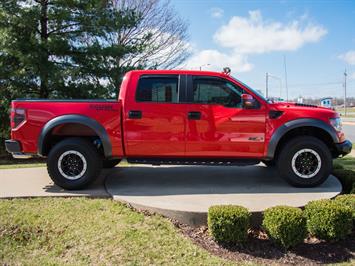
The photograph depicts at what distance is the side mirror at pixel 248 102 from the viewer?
19.0 ft

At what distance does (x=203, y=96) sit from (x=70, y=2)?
976 cm

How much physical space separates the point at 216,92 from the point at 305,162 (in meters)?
1.79

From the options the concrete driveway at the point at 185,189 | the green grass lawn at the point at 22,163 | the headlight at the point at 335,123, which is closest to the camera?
the concrete driveway at the point at 185,189

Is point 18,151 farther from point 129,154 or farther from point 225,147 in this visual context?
point 225,147

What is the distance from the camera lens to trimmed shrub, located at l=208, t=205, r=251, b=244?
13.8 ft

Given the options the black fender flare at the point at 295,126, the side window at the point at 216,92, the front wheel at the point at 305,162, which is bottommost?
the front wheel at the point at 305,162

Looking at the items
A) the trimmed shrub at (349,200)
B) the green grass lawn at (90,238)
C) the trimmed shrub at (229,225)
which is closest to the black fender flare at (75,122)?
the green grass lawn at (90,238)

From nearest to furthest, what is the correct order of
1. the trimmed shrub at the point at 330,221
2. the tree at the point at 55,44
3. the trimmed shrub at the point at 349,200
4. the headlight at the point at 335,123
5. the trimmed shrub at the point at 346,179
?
the trimmed shrub at the point at 330,221 < the trimmed shrub at the point at 349,200 < the headlight at the point at 335,123 < the trimmed shrub at the point at 346,179 < the tree at the point at 55,44

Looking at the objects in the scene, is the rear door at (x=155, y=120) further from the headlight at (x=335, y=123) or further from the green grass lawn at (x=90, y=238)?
the headlight at (x=335, y=123)

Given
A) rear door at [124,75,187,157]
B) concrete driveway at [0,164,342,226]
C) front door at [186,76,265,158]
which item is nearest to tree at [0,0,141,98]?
concrete driveway at [0,164,342,226]

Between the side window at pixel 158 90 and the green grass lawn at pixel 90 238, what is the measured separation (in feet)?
5.77

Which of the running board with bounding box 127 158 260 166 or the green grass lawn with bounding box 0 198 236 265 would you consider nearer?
the green grass lawn with bounding box 0 198 236 265

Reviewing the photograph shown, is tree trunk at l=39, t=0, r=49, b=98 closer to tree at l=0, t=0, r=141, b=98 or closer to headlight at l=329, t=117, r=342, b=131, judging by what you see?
tree at l=0, t=0, r=141, b=98

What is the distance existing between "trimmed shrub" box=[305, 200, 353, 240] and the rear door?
7.42 ft
